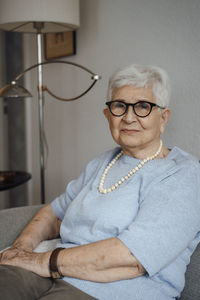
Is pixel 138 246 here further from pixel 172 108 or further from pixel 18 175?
pixel 18 175

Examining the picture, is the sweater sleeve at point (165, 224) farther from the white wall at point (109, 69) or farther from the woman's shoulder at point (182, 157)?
the white wall at point (109, 69)

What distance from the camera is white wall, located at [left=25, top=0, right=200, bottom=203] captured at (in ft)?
5.37

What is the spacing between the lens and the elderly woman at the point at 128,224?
3.64 ft

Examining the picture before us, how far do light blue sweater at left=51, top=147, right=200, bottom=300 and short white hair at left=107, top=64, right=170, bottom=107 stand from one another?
22 cm

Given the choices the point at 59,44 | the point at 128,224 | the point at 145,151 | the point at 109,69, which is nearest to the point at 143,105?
the point at 145,151

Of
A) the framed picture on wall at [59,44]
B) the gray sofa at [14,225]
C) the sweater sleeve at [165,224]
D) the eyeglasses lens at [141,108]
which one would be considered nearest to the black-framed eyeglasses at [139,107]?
the eyeglasses lens at [141,108]

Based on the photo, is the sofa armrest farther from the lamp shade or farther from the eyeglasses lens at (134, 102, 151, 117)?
the lamp shade

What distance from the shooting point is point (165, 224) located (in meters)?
1.10

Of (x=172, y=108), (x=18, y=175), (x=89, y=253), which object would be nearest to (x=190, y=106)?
(x=172, y=108)

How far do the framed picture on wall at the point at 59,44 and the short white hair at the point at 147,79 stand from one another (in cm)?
122

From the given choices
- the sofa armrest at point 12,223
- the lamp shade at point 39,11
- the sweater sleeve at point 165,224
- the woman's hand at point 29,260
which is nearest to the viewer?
the sweater sleeve at point 165,224

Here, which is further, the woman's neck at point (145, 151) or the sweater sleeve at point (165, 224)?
the woman's neck at point (145, 151)

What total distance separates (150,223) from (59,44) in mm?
1860

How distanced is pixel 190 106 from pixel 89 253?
2.72 feet
